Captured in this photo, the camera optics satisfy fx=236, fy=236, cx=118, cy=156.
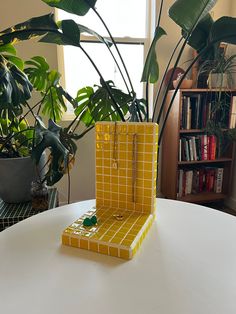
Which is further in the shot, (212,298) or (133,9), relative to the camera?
(133,9)

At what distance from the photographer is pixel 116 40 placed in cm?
236

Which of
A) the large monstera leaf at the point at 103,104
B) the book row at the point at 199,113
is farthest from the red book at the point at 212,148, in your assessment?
the large monstera leaf at the point at 103,104

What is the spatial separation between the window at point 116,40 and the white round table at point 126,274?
1.94 metres

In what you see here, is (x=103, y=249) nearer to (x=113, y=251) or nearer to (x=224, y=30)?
(x=113, y=251)

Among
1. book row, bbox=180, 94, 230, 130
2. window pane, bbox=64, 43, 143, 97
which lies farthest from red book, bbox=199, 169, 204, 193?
window pane, bbox=64, 43, 143, 97

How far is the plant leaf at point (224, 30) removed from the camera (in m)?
0.90

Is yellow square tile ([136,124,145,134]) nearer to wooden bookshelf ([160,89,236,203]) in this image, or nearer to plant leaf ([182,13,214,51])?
plant leaf ([182,13,214,51])

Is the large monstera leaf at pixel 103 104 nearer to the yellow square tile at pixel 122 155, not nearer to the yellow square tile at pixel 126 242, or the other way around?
the yellow square tile at pixel 122 155

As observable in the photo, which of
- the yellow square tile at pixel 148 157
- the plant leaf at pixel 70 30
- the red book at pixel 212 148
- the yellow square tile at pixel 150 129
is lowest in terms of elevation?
the red book at pixel 212 148

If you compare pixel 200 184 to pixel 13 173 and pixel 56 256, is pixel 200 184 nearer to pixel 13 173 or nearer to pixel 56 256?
pixel 13 173

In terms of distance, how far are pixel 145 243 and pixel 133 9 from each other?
244cm

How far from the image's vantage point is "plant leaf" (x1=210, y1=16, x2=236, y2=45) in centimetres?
90

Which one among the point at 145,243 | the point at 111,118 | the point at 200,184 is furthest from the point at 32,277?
the point at 200,184

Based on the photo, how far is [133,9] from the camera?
239 cm
